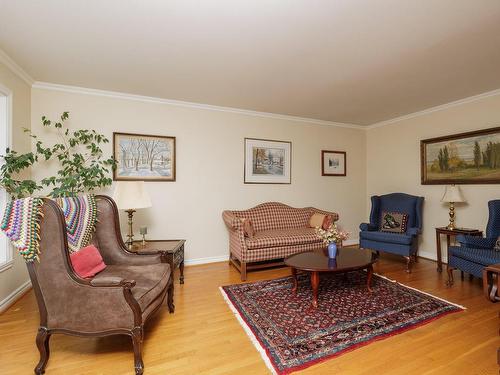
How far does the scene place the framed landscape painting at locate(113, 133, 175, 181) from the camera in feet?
11.4

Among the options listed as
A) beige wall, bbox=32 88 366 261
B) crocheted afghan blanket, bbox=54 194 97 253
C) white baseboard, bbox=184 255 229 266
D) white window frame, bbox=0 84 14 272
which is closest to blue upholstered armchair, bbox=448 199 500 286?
beige wall, bbox=32 88 366 261

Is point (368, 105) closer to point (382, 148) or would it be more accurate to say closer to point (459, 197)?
point (382, 148)

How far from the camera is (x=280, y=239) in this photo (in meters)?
3.42

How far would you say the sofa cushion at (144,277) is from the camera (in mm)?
1734

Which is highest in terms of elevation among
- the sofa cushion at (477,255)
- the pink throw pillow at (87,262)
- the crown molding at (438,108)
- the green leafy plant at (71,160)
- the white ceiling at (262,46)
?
the white ceiling at (262,46)

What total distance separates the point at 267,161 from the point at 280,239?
150 cm

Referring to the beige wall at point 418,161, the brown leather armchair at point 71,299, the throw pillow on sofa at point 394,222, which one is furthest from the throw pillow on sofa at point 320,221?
the brown leather armchair at point 71,299

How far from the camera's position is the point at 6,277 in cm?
249

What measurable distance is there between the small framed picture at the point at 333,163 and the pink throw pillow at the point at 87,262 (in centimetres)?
397

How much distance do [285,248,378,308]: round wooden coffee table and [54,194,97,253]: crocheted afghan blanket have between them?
1.90 metres

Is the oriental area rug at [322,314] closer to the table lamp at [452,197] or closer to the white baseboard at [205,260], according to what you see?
the white baseboard at [205,260]

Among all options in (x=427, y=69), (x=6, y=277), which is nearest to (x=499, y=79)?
(x=427, y=69)

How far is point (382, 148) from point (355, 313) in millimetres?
3679

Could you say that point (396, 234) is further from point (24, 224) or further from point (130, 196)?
point (24, 224)
